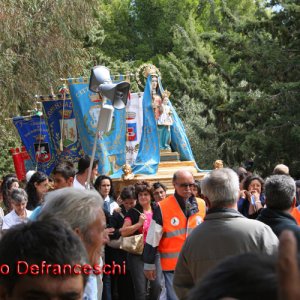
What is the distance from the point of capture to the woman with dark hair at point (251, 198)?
1002cm

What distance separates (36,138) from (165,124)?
399 centimetres

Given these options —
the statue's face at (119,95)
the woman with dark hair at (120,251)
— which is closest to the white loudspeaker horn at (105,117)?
the statue's face at (119,95)

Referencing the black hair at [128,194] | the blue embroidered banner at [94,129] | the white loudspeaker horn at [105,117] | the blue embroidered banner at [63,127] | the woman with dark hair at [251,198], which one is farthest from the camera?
the blue embroidered banner at [63,127]

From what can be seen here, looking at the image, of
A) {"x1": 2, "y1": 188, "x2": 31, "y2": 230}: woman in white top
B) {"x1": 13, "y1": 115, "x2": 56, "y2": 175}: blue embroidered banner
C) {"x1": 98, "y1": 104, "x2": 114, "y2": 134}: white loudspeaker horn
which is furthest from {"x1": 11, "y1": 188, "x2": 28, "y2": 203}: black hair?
{"x1": 13, "y1": 115, "x2": 56, "y2": 175}: blue embroidered banner

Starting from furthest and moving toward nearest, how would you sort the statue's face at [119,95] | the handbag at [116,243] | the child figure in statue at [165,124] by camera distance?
the child figure in statue at [165,124] → the handbag at [116,243] → the statue's face at [119,95]

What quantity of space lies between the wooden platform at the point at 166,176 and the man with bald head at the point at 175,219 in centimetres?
1115

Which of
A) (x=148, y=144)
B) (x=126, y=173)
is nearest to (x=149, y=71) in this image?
(x=148, y=144)

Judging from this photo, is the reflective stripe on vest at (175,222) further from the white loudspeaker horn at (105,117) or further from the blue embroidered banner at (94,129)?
the blue embroidered banner at (94,129)

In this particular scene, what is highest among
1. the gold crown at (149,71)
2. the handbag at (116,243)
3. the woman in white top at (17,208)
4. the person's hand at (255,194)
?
the gold crown at (149,71)

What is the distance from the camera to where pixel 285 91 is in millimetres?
25703

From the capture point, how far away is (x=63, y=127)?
21625mm

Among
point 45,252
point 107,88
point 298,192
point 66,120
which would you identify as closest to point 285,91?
point 66,120

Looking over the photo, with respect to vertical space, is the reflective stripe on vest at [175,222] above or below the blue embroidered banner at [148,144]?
above

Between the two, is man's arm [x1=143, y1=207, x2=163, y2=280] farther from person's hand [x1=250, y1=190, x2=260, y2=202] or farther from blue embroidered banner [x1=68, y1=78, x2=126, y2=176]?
blue embroidered banner [x1=68, y1=78, x2=126, y2=176]
